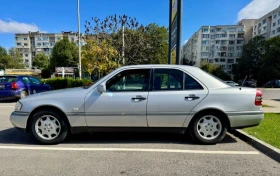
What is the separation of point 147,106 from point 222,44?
287 ft

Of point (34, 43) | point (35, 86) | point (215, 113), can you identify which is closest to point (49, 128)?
point (215, 113)

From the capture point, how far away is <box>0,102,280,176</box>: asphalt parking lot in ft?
10.2

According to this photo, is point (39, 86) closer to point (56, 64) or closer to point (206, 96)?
point (206, 96)

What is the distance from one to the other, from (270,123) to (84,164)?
5.17 meters

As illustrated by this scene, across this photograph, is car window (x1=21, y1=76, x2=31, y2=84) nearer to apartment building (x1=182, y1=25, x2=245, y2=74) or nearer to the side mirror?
the side mirror

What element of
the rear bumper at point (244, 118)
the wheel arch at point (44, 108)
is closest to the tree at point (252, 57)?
the rear bumper at point (244, 118)

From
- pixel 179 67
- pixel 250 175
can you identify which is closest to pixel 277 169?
pixel 250 175

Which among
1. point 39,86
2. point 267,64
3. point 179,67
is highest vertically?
point 267,64

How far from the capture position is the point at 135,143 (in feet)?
14.0

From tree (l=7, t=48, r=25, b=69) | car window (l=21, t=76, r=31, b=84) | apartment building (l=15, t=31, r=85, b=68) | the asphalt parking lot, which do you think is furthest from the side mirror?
apartment building (l=15, t=31, r=85, b=68)

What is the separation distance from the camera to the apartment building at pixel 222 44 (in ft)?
269

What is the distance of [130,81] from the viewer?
13.7 ft

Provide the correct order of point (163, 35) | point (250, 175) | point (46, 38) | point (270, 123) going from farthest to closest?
point (46, 38) < point (163, 35) < point (270, 123) < point (250, 175)

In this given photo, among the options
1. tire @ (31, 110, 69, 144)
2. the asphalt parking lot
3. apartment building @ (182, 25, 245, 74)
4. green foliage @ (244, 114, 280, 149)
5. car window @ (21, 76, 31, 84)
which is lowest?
the asphalt parking lot
